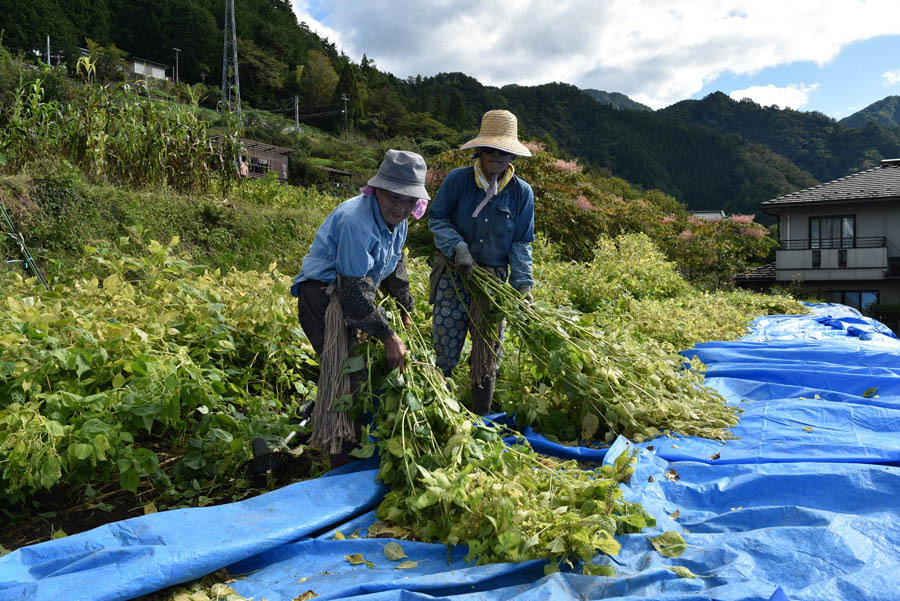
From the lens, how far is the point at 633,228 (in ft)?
40.9

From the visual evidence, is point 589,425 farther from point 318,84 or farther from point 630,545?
point 318,84

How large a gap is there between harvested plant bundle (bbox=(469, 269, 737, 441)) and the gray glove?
9 centimetres

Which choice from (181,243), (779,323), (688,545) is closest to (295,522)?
(688,545)

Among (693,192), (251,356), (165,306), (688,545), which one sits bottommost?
(688,545)

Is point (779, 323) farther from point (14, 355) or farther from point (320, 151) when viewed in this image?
point (320, 151)

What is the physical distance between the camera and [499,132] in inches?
122

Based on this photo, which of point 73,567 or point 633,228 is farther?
point 633,228

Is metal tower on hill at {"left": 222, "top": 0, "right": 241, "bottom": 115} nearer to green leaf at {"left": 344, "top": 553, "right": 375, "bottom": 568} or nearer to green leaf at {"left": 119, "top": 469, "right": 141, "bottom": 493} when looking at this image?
green leaf at {"left": 119, "top": 469, "right": 141, "bottom": 493}

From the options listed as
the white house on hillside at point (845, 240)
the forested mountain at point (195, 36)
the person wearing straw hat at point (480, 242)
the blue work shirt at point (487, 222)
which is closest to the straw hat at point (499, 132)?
the person wearing straw hat at point (480, 242)

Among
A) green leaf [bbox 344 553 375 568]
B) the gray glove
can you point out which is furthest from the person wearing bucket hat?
green leaf [bbox 344 553 375 568]

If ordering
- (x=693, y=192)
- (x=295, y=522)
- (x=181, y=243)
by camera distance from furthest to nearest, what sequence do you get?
(x=693, y=192)
(x=181, y=243)
(x=295, y=522)

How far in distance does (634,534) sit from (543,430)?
1.21 metres

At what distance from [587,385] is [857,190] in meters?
20.1

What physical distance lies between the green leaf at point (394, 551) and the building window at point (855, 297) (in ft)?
67.2
